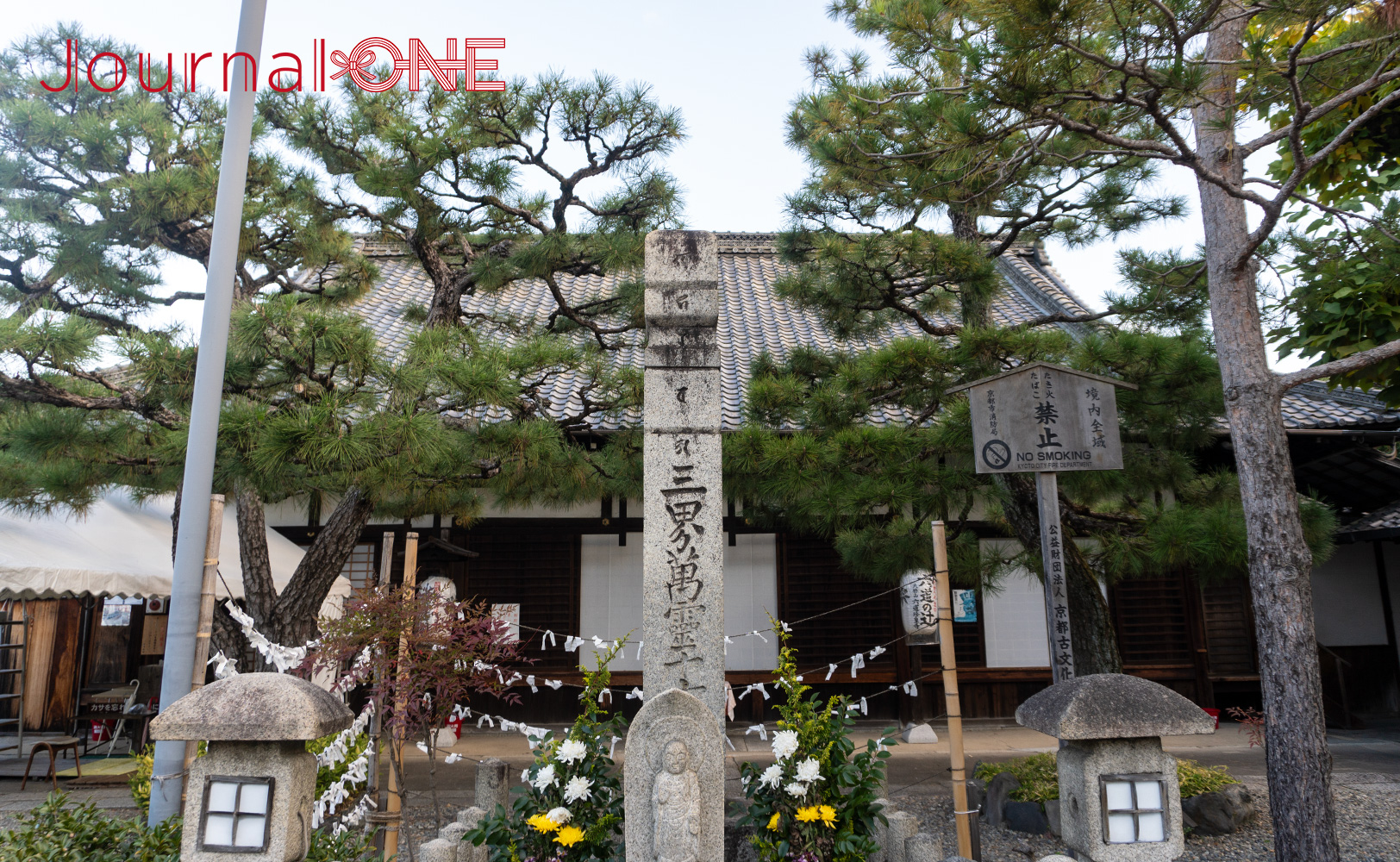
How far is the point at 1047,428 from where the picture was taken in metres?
5.04

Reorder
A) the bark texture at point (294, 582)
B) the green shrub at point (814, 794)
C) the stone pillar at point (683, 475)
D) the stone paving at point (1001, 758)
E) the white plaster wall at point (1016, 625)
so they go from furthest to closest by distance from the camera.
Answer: the white plaster wall at point (1016, 625), the bark texture at point (294, 582), the stone paving at point (1001, 758), the stone pillar at point (683, 475), the green shrub at point (814, 794)

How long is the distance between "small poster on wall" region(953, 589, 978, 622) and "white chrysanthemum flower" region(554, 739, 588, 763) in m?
6.33

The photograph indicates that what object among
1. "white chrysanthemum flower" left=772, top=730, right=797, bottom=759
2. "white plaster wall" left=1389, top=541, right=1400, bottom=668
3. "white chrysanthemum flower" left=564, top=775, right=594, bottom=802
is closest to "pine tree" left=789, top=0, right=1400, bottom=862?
"white chrysanthemum flower" left=772, top=730, right=797, bottom=759

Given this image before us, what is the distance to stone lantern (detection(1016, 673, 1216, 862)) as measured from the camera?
326cm

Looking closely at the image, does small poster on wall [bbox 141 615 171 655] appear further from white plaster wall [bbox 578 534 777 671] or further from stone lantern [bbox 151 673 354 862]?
stone lantern [bbox 151 673 354 862]

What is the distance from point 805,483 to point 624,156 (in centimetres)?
297

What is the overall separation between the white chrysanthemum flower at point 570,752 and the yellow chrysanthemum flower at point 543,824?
0.32 metres

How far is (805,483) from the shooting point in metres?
5.47

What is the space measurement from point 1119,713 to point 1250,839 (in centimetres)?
324

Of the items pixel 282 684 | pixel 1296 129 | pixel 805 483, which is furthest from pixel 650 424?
pixel 1296 129

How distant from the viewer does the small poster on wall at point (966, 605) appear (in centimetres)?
938

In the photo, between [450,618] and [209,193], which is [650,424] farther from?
[209,193]

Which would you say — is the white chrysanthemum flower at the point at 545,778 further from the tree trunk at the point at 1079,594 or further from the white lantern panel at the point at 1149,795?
the tree trunk at the point at 1079,594

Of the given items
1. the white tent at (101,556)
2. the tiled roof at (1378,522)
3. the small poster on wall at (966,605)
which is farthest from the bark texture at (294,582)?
the tiled roof at (1378,522)
